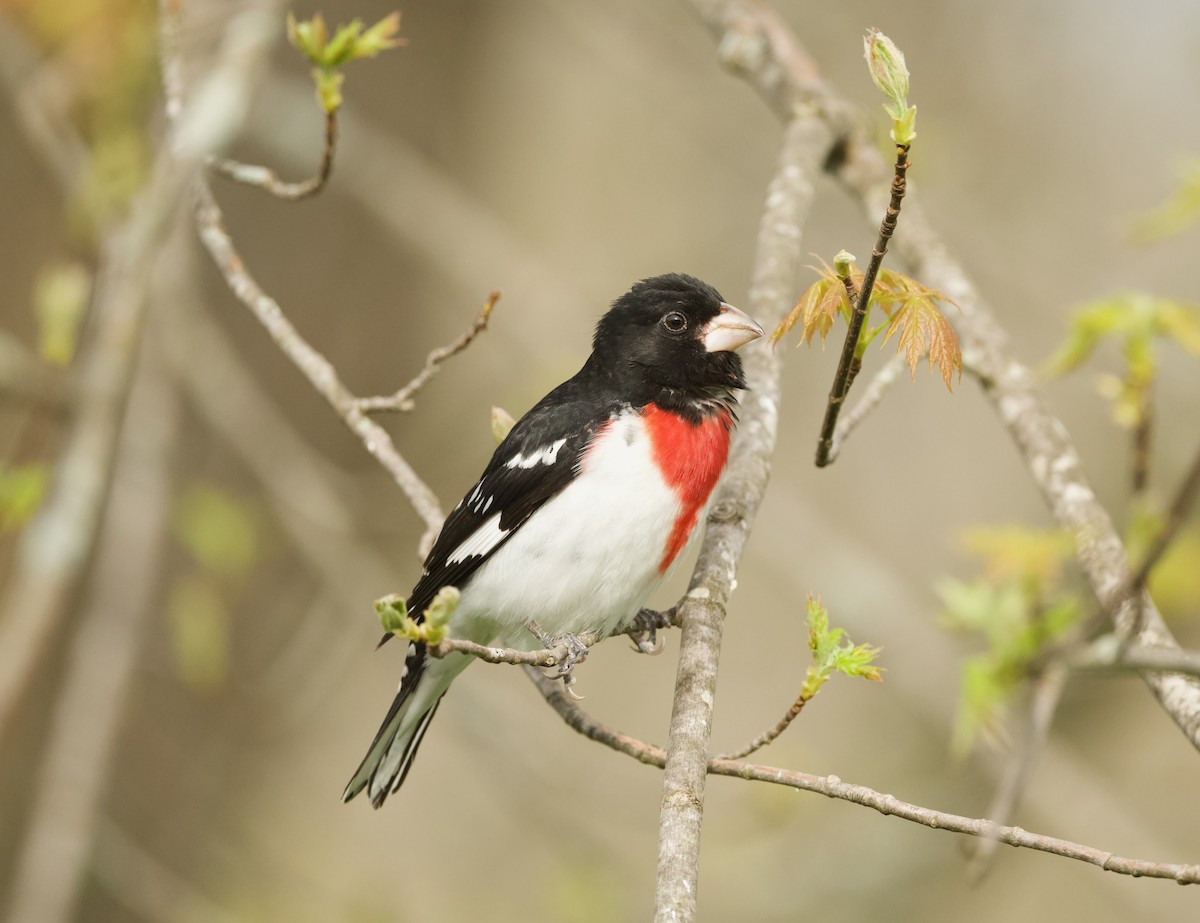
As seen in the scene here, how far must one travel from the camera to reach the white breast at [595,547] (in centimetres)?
323

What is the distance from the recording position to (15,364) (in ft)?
12.4

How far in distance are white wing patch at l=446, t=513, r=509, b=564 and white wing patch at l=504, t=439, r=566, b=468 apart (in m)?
0.16

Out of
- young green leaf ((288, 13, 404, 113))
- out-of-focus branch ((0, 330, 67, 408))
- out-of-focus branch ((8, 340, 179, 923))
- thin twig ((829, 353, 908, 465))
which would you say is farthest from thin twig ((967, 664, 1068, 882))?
out-of-focus branch ((8, 340, 179, 923))

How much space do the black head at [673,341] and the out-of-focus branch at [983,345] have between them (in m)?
0.59

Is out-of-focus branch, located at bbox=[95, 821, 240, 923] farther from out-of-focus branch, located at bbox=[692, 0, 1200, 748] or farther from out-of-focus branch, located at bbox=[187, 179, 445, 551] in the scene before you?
out-of-focus branch, located at bbox=[692, 0, 1200, 748]

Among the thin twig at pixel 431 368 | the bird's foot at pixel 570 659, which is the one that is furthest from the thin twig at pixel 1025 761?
the thin twig at pixel 431 368

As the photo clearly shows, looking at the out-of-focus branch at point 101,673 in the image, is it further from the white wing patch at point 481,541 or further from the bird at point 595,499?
the white wing patch at point 481,541

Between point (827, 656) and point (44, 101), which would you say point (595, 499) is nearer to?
point (827, 656)

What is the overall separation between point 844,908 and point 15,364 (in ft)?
14.6

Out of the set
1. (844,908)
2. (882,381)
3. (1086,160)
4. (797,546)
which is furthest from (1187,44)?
(844,908)

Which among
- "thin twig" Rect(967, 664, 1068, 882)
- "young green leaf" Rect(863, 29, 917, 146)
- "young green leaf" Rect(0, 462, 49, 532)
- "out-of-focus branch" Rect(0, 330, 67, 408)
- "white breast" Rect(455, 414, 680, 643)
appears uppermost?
"out-of-focus branch" Rect(0, 330, 67, 408)

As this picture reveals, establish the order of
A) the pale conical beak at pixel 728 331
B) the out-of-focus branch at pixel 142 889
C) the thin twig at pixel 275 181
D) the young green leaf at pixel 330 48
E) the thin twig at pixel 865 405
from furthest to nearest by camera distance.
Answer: the out-of-focus branch at pixel 142 889 → the pale conical beak at pixel 728 331 → the thin twig at pixel 275 181 → the young green leaf at pixel 330 48 → the thin twig at pixel 865 405

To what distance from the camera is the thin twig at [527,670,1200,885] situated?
182 cm

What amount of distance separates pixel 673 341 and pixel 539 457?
0.55 m
